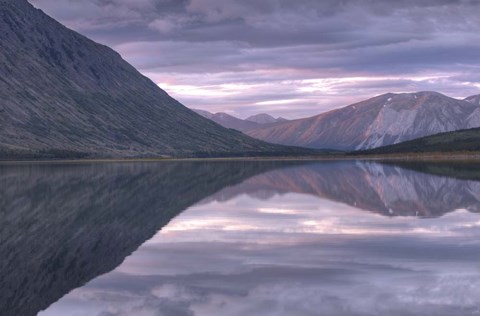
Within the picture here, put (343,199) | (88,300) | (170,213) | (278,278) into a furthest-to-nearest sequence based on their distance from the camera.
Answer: (343,199)
(170,213)
(278,278)
(88,300)

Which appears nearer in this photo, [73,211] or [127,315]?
[127,315]

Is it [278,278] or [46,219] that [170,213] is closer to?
[46,219]

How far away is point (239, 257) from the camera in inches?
1034

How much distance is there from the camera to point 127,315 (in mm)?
17719

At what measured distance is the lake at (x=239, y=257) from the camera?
61.3 ft

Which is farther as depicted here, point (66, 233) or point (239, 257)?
point (66, 233)

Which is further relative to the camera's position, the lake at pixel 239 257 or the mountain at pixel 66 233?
the mountain at pixel 66 233

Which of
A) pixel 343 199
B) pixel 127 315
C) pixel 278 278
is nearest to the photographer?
pixel 127 315

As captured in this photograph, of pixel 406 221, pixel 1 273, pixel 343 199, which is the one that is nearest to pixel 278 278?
pixel 1 273

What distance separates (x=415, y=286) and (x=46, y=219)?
83.7 feet

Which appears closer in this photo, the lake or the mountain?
the lake

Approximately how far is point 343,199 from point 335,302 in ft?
120

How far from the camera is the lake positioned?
61.3 feet

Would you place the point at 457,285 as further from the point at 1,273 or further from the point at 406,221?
the point at 406,221
